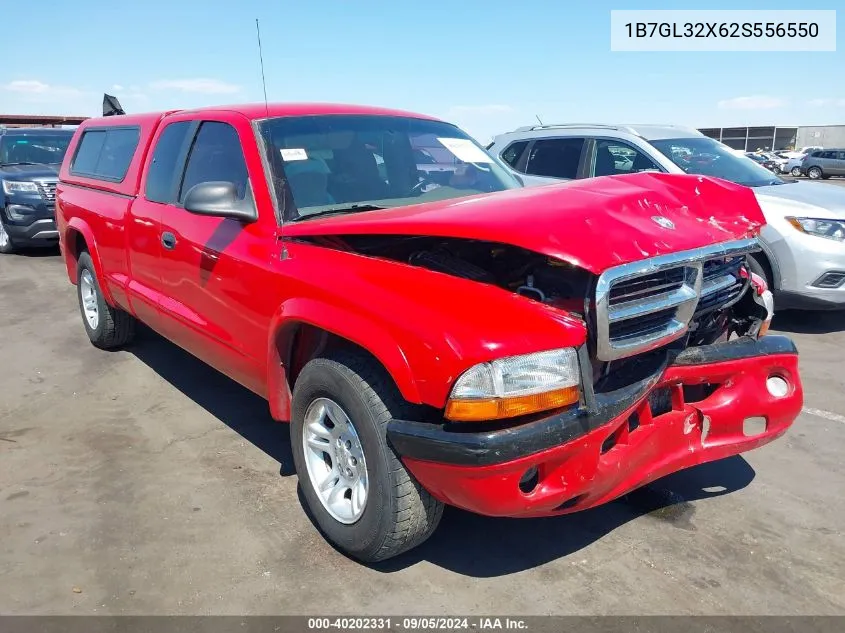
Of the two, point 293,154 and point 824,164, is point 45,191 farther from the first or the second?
point 824,164

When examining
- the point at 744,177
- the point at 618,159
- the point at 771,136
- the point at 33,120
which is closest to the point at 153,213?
the point at 618,159

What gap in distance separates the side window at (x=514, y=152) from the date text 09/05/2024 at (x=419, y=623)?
20.5 ft

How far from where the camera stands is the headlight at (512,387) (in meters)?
2.26

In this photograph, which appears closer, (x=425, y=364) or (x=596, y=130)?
(x=425, y=364)

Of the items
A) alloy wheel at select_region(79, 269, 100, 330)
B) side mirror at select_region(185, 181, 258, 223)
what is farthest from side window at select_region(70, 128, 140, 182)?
side mirror at select_region(185, 181, 258, 223)

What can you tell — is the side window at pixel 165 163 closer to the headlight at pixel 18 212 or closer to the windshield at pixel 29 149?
the headlight at pixel 18 212

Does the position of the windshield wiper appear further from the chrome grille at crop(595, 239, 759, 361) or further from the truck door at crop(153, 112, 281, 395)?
the chrome grille at crop(595, 239, 759, 361)

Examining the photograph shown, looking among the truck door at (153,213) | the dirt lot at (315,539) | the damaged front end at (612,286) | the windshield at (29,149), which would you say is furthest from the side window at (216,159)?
the windshield at (29,149)

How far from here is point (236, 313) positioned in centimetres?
343

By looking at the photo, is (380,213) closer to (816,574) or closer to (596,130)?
(816,574)

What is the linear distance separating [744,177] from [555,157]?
1.91m

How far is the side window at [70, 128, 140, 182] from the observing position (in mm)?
4871

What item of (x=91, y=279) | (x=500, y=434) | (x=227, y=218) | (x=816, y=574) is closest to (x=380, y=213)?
(x=227, y=218)

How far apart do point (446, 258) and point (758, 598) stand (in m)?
1.76
